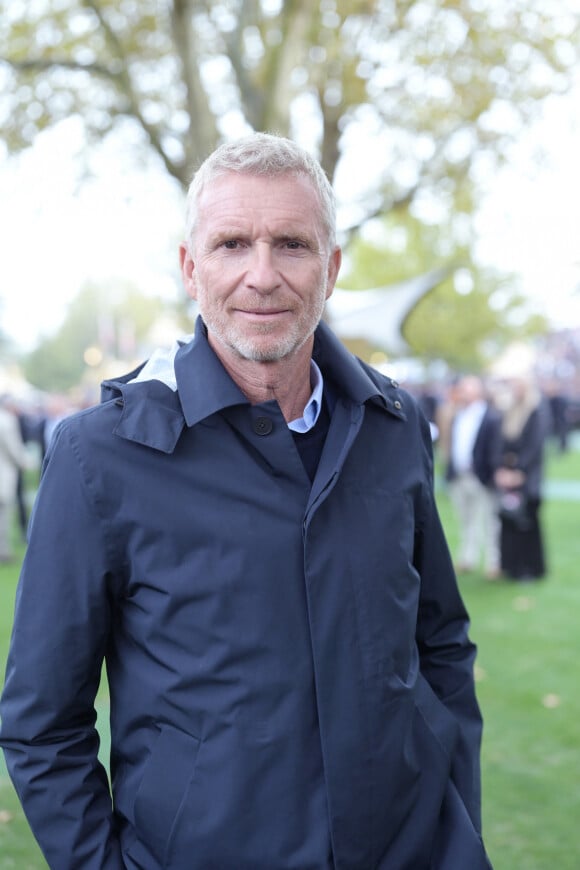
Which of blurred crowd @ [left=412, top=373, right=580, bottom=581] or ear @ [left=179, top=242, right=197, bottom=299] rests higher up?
ear @ [left=179, top=242, right=197, bottom=299]

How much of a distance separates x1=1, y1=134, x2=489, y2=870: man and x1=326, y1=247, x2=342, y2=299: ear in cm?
11

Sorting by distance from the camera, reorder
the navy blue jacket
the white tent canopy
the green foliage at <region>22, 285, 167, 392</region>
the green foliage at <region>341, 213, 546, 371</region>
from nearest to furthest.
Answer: the navy blue jacket < the white tent canopy < the green foliage at <region>341, 213, 546, 371</region> < the green foliage at <region>22, 285, 167, 392</region>

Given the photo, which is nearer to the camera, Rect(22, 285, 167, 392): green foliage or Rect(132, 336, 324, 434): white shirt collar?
Rect(132, 336, 324, 434): white shirt collar

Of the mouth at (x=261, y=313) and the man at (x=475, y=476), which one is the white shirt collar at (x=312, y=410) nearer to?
the mouth at (x=261, y=313)

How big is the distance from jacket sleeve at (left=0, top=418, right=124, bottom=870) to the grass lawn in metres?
2.35

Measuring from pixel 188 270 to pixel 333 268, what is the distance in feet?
1.08

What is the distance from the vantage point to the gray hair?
1.85 meters

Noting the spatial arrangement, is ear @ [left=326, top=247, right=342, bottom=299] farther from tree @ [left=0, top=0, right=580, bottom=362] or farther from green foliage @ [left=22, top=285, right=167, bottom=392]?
green foliage @ [left=22, top=285, right=167, bottom=392]

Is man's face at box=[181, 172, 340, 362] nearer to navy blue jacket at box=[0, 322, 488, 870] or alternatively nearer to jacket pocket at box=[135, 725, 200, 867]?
navy blue jacket at box=[0, 322, 488, 870]

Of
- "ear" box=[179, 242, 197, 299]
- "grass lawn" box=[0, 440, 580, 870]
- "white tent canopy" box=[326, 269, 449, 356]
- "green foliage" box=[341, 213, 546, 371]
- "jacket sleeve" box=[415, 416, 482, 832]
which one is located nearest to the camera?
"ear" box=[179, 242, 197, 299]

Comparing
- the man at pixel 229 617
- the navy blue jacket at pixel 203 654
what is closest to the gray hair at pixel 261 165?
the man at pixel 229 617

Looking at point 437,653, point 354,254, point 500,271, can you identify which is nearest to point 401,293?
point 437,653

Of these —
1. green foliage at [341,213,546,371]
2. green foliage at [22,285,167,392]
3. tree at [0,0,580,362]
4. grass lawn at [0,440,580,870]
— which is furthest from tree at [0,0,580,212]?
green foliage at [22,285,167,392]

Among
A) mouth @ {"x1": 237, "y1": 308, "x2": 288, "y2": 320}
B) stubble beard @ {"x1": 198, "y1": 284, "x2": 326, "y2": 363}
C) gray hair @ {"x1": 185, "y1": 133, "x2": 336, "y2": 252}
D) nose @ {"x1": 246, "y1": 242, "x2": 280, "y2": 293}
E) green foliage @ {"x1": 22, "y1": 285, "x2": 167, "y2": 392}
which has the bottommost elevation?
green foliage @ {"x1": 22, "y1": 285, "x2": 167, "y2": 392}
